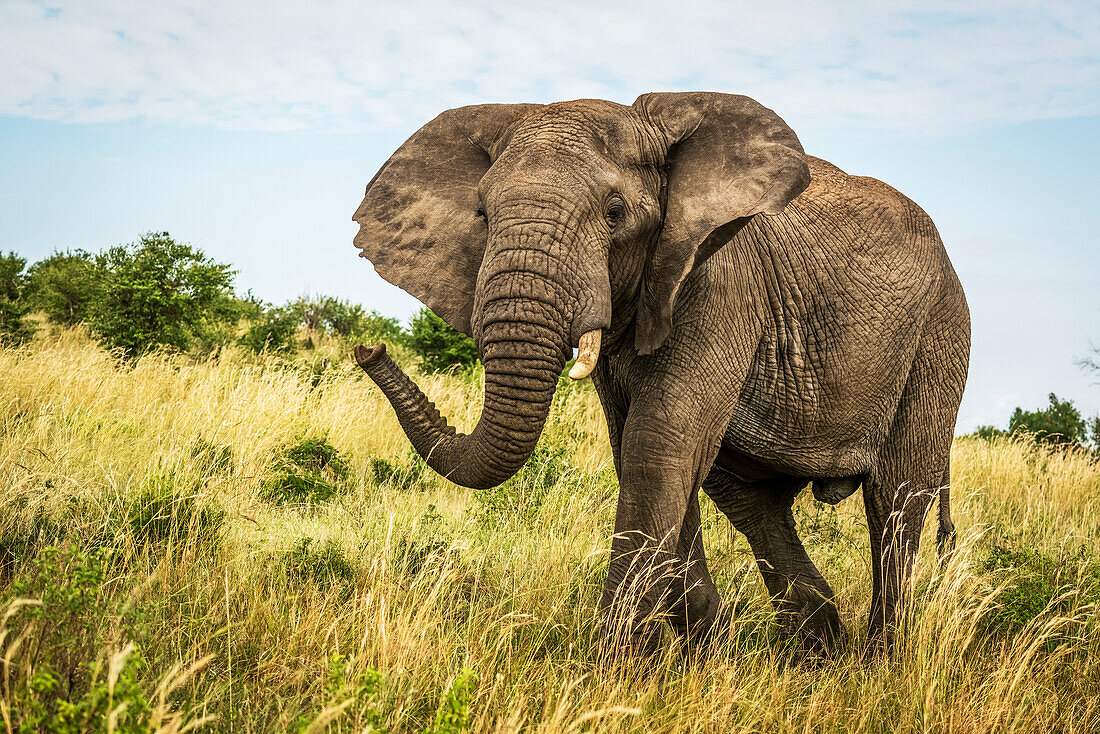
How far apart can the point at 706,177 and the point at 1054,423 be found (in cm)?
1580

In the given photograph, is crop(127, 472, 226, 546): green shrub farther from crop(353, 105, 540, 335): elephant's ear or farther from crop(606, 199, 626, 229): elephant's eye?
Result: crop(606, 199, 626, 229): elephant's eye

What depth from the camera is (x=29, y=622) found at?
131 inches

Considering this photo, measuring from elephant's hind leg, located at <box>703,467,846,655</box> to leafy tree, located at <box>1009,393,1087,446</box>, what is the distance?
1200 centimetres

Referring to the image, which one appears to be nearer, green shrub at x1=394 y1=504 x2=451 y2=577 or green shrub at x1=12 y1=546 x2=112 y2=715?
green shrub at x1=12 y1=546 x2=112 y2=715

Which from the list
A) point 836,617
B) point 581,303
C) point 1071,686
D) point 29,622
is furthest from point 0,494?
point 1071,686

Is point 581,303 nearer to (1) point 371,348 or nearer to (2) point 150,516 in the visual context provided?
(1) point 371,348

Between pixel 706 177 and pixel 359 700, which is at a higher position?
pixel 706 177

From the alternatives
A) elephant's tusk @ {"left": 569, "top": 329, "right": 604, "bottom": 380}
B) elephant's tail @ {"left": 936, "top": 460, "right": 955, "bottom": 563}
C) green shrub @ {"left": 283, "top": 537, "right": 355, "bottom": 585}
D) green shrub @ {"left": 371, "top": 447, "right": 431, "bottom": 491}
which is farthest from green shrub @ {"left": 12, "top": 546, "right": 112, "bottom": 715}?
elephant's tail @ {"left": 936, "top": 460, "right": 955, "bottom": 563}

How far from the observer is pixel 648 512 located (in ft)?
14.2

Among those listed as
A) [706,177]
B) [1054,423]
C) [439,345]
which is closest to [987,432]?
[1054,423]

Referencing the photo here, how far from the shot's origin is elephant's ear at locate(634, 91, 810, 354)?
13.8 ft

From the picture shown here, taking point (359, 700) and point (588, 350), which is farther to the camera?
point (588, 350)

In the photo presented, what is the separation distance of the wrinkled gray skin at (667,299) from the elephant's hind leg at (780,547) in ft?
1.40

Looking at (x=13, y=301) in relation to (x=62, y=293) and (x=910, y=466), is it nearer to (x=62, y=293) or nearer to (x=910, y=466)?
(x=62, y=293)
